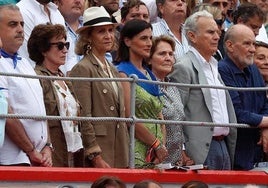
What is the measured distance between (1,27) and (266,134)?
11.0 feet

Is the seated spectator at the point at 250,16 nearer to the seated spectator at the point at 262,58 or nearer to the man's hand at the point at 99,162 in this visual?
the seated spectator at the point at 262,58

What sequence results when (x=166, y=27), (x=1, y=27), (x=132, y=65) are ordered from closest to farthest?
(x=1, y=27) < (x=132, y=65) < (x=166, y=27)

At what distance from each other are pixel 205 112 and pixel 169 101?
0.49 meters

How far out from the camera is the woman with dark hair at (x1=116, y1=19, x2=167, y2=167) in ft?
35.7

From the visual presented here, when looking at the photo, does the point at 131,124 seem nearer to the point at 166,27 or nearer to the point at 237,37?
the point at 237,37

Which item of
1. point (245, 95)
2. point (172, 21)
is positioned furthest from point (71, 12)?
point (245, 95)

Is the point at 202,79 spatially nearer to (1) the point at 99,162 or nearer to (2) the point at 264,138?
(2) the point at 264,138

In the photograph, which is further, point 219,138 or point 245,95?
point 245,95

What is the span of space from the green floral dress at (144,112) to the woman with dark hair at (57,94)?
2.25 feet

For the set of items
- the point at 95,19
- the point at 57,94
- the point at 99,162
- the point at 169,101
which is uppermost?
the point at 95,19

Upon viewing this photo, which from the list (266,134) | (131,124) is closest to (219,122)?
(266,134)

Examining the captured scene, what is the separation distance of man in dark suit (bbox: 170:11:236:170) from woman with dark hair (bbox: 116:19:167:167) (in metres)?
0.49

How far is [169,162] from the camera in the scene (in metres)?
11.3

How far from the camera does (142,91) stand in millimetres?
10930
